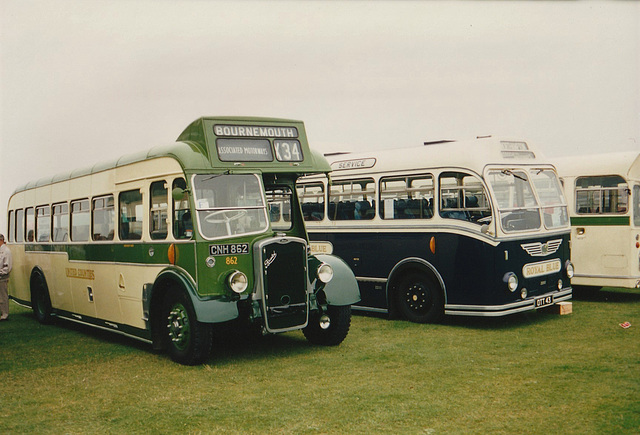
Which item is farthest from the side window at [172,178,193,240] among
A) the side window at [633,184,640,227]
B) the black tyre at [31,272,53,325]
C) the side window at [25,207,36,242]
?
the side window at [633,184,640,227]

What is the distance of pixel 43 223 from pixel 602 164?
11.2 meters

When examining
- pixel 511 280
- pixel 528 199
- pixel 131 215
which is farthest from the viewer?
pixel 528 199

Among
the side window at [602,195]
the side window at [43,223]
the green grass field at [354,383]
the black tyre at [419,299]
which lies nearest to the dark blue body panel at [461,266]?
the black tyre at [419,299]

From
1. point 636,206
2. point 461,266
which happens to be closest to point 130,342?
point 461,266

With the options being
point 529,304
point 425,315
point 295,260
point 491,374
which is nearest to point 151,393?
point 295,260

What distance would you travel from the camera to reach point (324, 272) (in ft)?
30.5

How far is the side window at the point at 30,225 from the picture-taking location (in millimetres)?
13953

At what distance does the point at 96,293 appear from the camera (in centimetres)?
1109

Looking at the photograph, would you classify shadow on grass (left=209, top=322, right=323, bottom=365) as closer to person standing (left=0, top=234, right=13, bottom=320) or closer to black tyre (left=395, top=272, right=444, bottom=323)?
black tyre (left=395, top=272, right=444, bottom=323)

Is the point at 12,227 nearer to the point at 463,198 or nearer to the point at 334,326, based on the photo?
the point at 334,326

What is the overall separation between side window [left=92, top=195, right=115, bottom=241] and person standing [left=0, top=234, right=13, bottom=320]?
3.81 m

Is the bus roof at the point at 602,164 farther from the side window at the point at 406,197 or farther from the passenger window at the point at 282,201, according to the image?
the passenger window at the point at 282,201

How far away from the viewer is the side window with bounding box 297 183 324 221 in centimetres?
1364

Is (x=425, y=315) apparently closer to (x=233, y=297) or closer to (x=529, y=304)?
(x=529, y=304)
